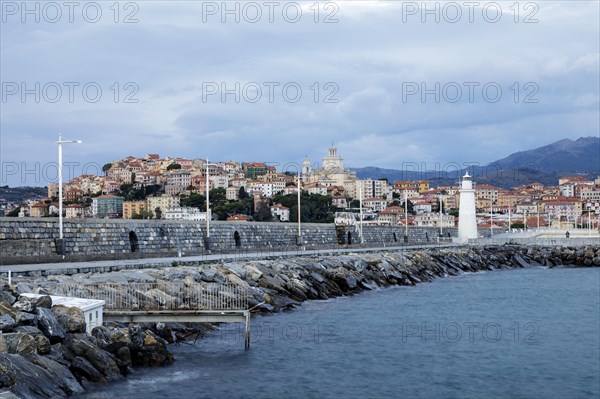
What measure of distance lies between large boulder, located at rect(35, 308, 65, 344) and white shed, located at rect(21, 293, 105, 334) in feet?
3.11

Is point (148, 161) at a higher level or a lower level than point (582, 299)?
higher

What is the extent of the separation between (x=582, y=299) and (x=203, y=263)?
645 inches

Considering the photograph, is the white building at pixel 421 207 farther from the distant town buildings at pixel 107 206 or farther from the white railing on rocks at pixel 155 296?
the white railing on rocks at pixel 155 296

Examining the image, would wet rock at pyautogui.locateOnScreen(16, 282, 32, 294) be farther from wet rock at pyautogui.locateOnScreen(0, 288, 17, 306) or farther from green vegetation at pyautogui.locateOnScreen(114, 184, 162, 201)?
green vegetation at pyautogui.locateOnScreen(114, 184, 162, 201)

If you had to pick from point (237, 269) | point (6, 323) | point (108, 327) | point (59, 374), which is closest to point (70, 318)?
point (108, 327)

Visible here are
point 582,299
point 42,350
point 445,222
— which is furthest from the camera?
point 445,222

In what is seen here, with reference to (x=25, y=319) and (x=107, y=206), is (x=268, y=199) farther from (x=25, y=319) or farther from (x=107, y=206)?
(x=25, y=319)

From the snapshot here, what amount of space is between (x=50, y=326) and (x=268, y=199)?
99.2m

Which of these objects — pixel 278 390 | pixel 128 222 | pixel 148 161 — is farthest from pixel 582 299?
pixel 148 161

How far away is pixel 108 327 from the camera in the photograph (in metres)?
14.7

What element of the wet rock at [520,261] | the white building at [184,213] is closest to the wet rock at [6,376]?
the wet rock at [520,261]

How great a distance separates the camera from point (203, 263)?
84.2 feet

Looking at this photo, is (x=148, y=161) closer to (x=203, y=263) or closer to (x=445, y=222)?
(x=445, y=222)

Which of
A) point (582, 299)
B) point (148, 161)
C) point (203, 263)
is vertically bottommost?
point (582, 299)
